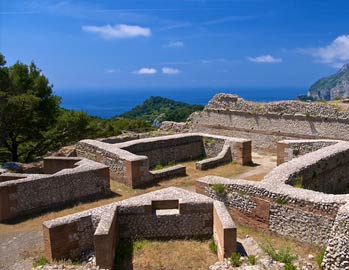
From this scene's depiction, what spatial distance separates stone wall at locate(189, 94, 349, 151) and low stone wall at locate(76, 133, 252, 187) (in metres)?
3.23

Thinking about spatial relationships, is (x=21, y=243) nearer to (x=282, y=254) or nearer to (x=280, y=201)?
(x=282, y=254)

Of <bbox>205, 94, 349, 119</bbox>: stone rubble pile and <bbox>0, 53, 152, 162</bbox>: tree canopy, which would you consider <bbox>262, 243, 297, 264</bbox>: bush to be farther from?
<bbox>0, 53, 152, 162</bbox>: tree canopy

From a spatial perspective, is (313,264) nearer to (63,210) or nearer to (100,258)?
(100,258)

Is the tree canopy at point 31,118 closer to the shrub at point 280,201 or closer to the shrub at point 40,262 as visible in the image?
the shrub at point 40,262

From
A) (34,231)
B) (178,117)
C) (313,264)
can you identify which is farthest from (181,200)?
(178,117)

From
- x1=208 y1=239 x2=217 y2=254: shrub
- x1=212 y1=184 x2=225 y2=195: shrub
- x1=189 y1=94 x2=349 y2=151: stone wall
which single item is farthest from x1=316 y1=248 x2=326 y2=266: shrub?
→ x1=189 y1=94 x2=349 y2=151: stone wall

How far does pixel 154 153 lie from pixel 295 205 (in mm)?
9492

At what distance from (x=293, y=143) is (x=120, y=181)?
7673mm

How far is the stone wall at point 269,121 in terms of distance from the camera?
18.1 meters

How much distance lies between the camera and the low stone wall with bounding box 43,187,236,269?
859cm

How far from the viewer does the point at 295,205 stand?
909cm

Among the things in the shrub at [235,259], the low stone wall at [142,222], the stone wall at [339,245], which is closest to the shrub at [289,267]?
the stone wall at [339,245]

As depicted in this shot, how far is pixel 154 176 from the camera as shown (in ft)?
48.1

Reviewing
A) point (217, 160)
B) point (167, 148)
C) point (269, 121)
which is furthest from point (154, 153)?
point (269, 121)
